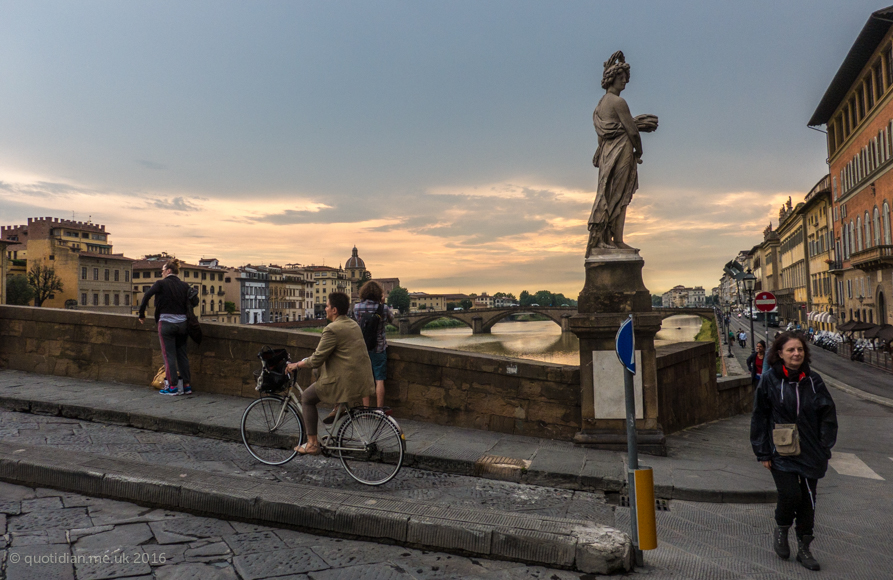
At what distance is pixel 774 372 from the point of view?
3.33 metres

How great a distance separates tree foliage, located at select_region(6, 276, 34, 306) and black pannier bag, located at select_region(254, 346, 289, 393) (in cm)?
5981

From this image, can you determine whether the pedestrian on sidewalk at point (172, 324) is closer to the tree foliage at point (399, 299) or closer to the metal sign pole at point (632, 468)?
the metal sign pole at point (632, 468)

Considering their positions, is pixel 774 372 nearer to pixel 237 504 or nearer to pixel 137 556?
pixel 237 504

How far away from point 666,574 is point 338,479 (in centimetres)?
233

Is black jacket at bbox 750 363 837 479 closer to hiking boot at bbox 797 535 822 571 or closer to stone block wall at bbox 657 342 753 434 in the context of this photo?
hiking boot at bbox 797 535 822 571

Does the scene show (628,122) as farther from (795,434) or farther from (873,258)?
(873,258)

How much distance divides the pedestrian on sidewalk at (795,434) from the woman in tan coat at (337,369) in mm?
2539

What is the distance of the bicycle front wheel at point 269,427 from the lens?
464cm

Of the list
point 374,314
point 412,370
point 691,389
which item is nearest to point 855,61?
point 691,389

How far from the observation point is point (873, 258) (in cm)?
3017

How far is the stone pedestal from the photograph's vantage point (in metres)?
5.55

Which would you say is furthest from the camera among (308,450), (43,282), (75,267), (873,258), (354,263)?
(354,263)

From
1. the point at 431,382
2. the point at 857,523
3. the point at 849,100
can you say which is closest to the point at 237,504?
the point at 431,382

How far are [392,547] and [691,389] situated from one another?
17.9 ft
